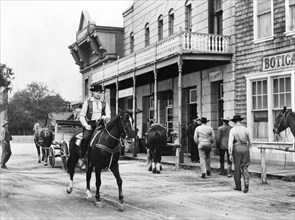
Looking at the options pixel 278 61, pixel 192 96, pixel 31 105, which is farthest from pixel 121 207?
pixel 31 105

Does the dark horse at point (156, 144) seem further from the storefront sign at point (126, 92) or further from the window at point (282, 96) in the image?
the storefront sign at point (126, 92)

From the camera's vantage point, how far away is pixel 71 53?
138 ft

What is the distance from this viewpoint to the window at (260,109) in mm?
18094

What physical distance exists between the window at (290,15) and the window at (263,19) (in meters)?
0.88

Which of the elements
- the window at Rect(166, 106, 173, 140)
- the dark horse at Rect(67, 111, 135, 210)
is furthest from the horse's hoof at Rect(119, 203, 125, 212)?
the window at Rect(166, 106, 173, 140)

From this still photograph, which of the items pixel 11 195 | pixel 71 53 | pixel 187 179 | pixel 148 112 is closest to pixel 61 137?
pixel 187 179

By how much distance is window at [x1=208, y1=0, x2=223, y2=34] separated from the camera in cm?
2131

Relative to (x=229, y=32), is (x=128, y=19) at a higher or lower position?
higher

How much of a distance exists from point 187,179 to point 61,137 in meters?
6.04

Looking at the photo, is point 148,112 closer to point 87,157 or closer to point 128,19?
point 128,19

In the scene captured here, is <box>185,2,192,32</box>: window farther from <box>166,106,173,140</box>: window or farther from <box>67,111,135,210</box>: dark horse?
<box>67,111,135,210</box>: dark horse

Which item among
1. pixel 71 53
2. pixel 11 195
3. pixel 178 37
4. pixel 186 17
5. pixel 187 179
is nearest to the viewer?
pixel 11 195

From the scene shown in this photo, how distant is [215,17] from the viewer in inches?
851

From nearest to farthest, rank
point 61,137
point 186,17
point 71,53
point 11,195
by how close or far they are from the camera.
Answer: point 11,195, point 61,137, point 186,17, point 71,53
